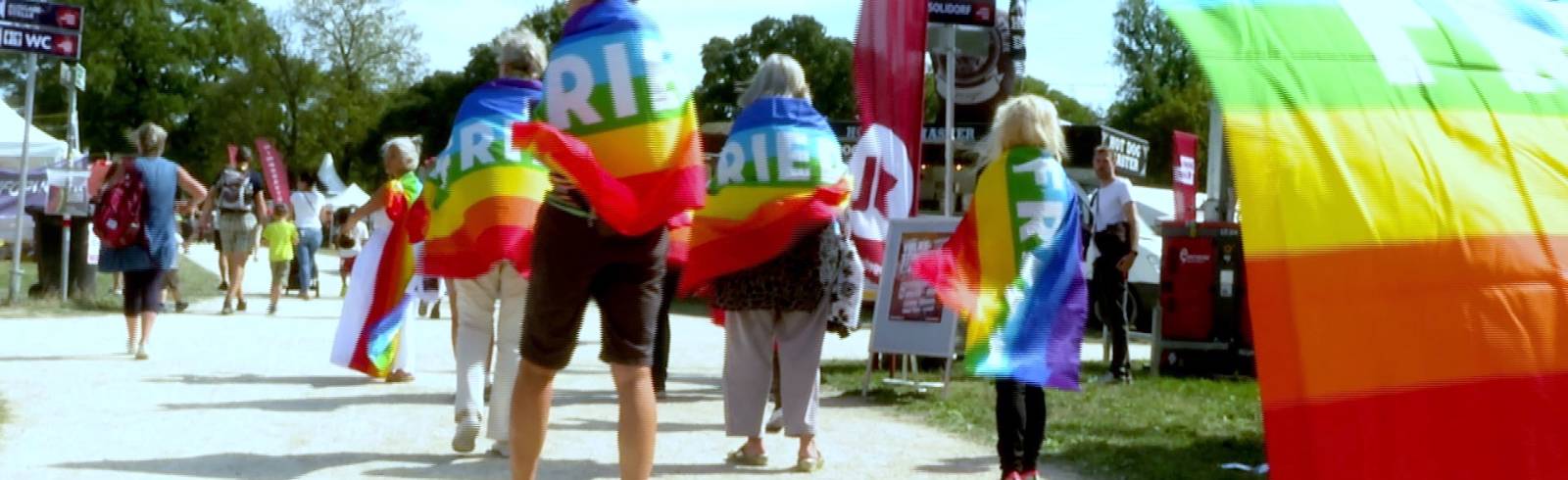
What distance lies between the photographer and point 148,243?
11.4 m

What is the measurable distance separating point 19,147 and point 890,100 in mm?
14748

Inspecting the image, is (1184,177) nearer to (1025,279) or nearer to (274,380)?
(274,380)

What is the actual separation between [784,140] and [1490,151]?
509 centimetres

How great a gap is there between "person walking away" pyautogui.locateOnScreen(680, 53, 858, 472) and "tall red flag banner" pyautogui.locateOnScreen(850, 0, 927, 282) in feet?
10.9

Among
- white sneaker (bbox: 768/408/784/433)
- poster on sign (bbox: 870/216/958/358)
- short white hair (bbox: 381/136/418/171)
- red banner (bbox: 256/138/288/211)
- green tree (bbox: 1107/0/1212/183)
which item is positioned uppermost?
green tree (bbox: 1107/0/1212/183)

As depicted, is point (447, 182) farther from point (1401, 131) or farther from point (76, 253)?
point (76, 253)

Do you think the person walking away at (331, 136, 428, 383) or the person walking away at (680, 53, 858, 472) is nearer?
the person walking away at (680, 53, 858, 472)

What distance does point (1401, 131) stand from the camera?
1861mm

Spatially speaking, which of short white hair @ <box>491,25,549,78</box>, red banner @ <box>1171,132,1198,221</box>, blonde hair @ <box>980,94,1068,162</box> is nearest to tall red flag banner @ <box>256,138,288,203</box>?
red banner @ <box>1171,132,1198,221</box>

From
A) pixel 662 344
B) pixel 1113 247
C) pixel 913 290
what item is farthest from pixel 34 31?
pixel 1113 247

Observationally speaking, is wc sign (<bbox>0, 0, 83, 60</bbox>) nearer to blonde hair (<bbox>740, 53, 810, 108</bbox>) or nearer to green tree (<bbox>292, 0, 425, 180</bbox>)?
blonde hair (<bbox>740, 53, 810, 108</bbox>)

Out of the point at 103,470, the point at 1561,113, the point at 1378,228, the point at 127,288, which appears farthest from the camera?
the point at 127,288

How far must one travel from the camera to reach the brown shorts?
15.7 feet

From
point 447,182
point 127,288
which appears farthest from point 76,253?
point 447,182
